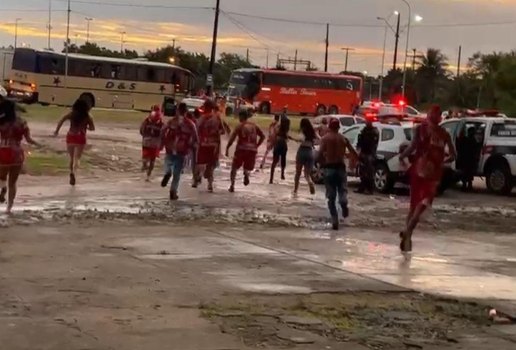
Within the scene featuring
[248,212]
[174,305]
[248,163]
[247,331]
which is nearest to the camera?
[247,331]

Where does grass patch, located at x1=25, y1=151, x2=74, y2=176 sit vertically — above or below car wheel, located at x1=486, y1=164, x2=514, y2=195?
below

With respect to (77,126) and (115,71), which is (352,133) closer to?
(77,126)

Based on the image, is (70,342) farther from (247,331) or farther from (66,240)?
(66,240)

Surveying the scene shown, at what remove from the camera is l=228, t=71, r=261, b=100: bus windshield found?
7475 centimetres

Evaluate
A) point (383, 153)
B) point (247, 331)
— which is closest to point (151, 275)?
point (247, 331)

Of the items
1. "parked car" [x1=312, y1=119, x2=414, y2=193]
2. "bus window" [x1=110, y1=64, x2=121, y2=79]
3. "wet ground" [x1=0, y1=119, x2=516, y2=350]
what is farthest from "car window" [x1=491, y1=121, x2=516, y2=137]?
"bus window" [x1=110, y1=64, x2=121, y2=79]

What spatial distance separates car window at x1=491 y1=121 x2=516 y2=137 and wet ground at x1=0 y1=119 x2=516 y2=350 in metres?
6.24

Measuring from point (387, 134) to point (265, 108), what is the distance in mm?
51172

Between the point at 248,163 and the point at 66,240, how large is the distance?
9040 millimetres

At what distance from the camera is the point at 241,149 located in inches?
826

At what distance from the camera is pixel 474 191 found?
25.6m

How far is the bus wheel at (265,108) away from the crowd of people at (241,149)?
48.4 meters

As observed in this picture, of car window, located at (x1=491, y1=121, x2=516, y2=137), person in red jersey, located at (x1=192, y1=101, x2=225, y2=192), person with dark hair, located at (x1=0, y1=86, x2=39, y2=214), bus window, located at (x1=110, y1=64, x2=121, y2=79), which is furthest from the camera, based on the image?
bus window, located at (x1=110, y1=64, x2=121, y2=79)

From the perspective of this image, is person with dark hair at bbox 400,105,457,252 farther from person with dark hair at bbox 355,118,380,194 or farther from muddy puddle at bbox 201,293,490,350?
person with dark hair at bbox 355,118,380,194
